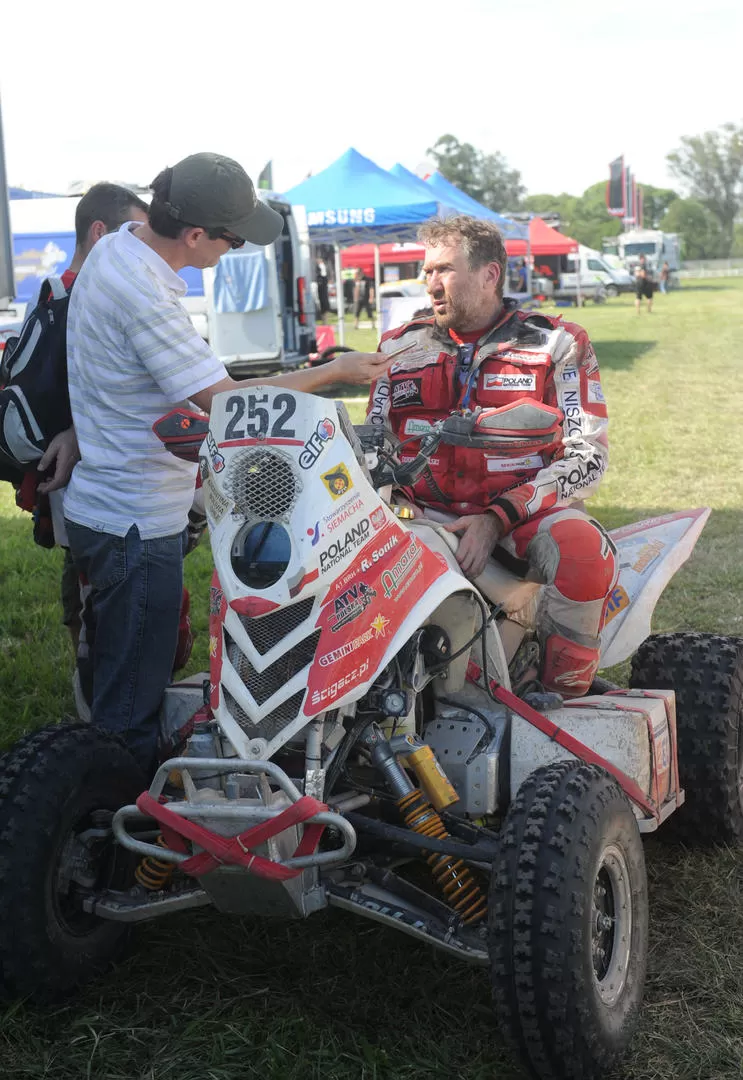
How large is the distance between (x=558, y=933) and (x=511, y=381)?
190cm

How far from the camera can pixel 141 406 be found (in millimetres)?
3396

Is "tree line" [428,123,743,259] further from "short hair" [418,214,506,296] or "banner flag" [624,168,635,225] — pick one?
"short hair" [418,214,506,296]

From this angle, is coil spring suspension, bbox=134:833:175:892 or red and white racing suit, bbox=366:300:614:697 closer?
Result: coil spring suspension, bbox=134:833:175:892

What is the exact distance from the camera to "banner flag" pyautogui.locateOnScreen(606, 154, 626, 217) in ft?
272

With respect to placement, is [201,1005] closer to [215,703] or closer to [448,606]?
[215,703]

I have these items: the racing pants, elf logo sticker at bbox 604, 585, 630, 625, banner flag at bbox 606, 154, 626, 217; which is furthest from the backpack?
banner flag at bbox 606, 154, 626, 217

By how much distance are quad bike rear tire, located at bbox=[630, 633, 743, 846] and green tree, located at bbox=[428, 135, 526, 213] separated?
12513cm

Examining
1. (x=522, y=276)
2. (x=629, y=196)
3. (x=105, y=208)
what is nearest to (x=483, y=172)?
(x=629, y=196)

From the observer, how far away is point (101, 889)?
315 cm

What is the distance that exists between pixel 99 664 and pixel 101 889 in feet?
2.17

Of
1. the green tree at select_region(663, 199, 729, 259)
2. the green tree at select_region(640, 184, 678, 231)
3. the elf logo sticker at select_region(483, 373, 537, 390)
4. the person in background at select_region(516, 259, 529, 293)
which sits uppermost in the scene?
the green tree at select_region(640, 184, 678, 231)

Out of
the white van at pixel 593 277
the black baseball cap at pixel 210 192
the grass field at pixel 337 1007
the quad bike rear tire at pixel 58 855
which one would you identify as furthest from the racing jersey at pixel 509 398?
the white van at pixel 593 277

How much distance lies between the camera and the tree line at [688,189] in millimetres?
120500

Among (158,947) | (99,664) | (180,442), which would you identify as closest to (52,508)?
(99,664)
